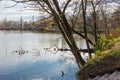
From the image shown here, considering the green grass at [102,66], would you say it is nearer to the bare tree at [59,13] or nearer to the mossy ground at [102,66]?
the mossy ground at [102,66]

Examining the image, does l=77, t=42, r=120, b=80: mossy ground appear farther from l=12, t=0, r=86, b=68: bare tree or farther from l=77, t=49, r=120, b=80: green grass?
l=12, t=0, r=86, b=68: bare tree

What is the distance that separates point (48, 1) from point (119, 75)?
3878 mm

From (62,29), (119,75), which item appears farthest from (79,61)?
(119,75)

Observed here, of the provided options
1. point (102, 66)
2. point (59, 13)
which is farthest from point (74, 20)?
point (102, 66)

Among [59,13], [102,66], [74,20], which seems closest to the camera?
[102,66]

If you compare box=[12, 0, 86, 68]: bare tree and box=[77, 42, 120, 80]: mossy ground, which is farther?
box=[12, 0, 86, 68]: bare tree

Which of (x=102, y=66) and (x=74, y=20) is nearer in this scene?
(x=102, y=66)

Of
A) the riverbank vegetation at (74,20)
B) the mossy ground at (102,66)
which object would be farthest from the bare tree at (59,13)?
the mossy ground at (102,66)

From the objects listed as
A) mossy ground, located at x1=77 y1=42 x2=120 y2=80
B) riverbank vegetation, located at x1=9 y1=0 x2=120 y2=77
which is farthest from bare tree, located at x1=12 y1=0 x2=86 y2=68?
mossy ground, located at x1=77 y1=42 x2=120 y2=80

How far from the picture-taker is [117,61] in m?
6.45

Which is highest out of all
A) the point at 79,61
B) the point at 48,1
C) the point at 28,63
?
the point at 48,1

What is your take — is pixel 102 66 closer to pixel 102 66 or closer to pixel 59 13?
pixel 102 66

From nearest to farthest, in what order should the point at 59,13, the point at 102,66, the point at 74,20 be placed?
the point at 102,66, the point at 59,13, the point at 74,20

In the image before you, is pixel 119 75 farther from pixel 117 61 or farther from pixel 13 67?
pixel 13 67
